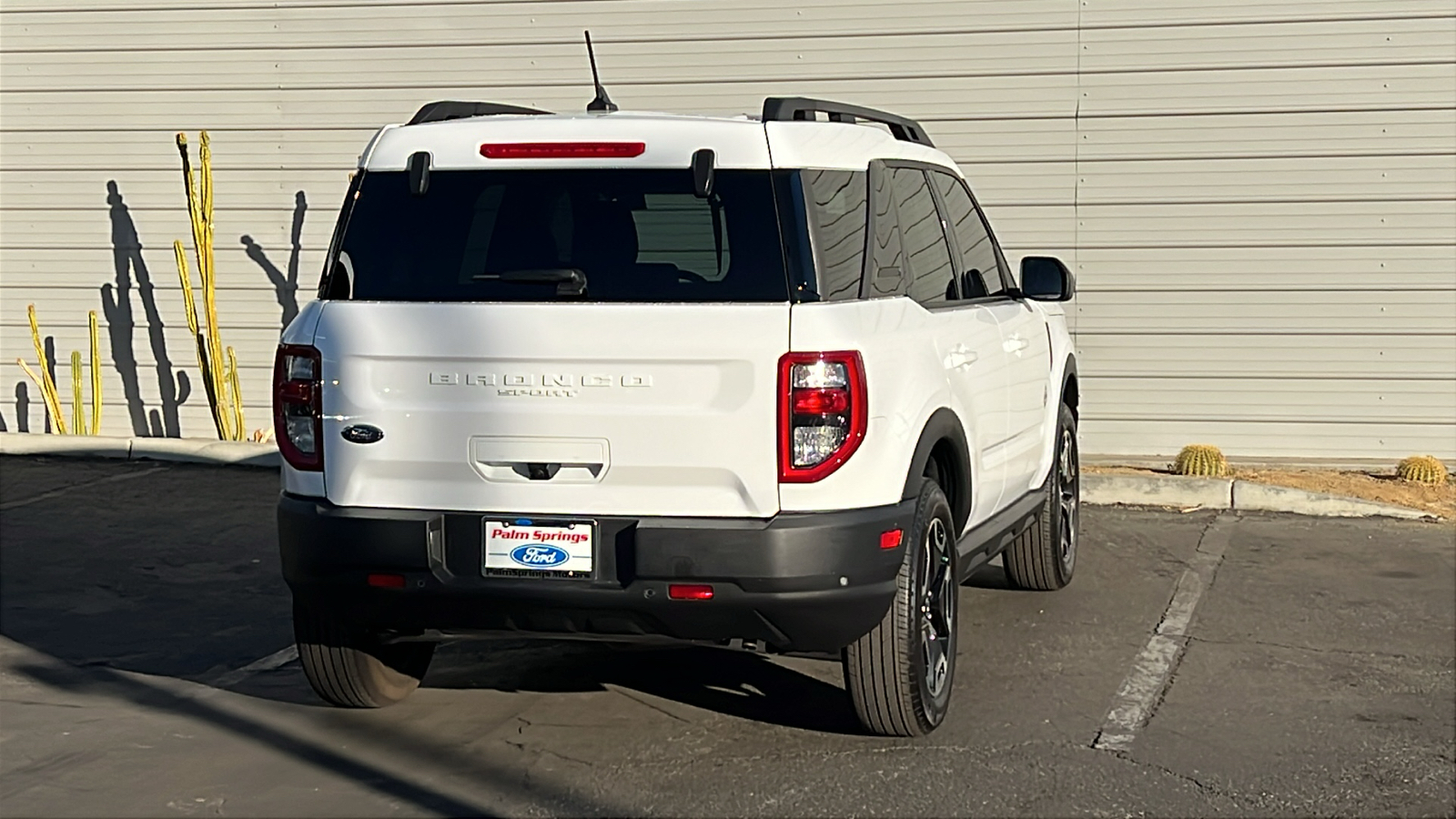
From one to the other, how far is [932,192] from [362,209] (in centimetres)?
215

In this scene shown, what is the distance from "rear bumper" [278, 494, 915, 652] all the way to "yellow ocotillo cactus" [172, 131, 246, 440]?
737cm

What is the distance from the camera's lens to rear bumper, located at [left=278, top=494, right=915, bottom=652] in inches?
195

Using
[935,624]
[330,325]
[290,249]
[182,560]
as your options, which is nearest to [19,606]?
[182,560]

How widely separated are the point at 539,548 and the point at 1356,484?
7027 millimetres

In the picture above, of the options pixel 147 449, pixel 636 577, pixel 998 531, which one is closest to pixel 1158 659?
pixel 998 531

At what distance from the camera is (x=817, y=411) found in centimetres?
493

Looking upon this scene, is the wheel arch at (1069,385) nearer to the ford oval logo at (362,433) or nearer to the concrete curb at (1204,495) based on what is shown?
the concrete curb at (1204,495)

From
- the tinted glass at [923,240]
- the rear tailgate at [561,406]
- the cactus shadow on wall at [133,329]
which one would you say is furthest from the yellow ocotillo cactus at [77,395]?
the rear tailgate at [561,406]

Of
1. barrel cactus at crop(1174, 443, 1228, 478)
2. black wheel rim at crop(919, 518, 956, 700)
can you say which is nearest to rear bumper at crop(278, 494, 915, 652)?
black wheel rim at crop(919, 518, 956, 700)

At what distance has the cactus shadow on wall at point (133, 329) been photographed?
12898 mm

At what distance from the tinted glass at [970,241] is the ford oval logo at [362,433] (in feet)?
7.63

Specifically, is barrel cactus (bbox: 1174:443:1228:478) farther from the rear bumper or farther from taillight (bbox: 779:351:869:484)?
taillight (bbox: 779:351:869:484)

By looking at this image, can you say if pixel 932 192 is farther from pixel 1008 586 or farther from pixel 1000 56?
pixel 1000 56

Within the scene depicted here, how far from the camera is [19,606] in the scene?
7719 millimetres
